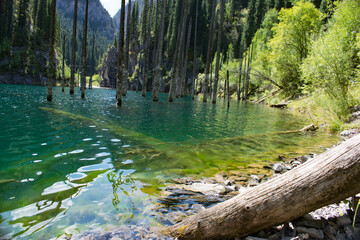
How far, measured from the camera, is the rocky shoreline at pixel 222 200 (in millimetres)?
2299

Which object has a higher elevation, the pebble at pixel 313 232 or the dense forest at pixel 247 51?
the dense forest at pixel 247 51

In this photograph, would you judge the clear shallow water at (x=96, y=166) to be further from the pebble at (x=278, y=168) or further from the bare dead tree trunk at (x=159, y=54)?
the bare dead tree trunk at (x=159, y=54)

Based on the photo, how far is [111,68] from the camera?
4006 inches

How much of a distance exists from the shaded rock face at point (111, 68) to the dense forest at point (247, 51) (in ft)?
1.57

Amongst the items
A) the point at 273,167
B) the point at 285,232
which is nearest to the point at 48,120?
the point at 273,167

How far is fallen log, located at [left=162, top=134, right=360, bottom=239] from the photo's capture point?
2.17 metres

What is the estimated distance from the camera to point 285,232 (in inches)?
94.8

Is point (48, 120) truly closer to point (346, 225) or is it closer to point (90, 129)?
point (90, 129)

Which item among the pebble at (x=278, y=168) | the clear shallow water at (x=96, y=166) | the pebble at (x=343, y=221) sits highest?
the pebble at (x=343, y=221)

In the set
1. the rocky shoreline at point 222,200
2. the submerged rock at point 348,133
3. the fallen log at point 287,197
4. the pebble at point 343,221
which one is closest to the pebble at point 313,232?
the rocky shoreline at point 222,200

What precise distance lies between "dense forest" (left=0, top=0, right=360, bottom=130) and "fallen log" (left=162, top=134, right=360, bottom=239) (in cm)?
1120

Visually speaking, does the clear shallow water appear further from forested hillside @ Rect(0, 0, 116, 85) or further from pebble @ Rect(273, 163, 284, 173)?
forested hillside @ Rect(0, 0, 116, 85)

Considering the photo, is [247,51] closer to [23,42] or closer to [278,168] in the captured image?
[278,168]

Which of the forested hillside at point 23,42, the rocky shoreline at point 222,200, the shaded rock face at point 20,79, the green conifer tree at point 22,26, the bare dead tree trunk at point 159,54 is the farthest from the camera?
the green conifer tree at point 22,26
